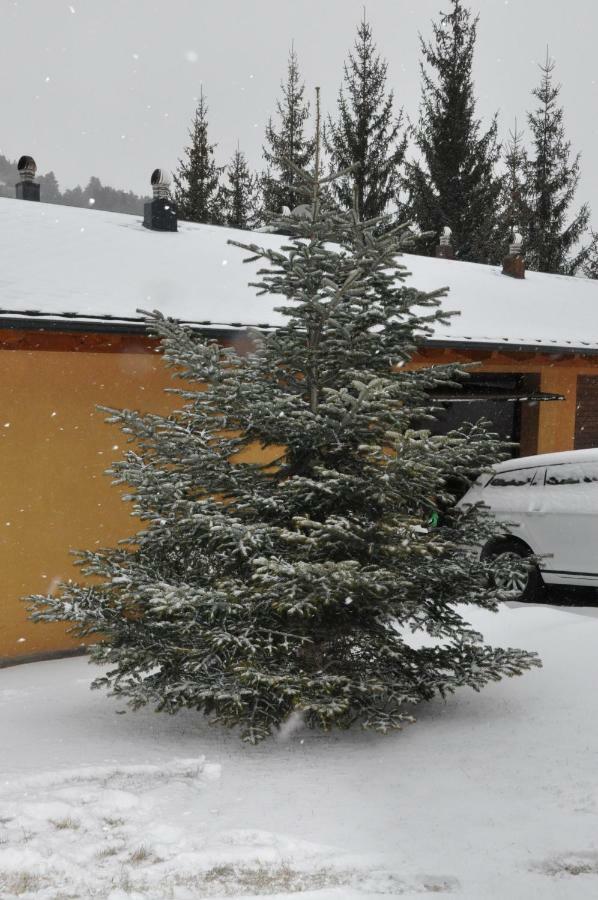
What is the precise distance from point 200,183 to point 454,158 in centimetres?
1179

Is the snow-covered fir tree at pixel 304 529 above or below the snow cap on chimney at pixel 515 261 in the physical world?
below

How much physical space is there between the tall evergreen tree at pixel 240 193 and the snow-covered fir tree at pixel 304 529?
35.6m

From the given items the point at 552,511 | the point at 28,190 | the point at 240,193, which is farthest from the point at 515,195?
the point at 552,511

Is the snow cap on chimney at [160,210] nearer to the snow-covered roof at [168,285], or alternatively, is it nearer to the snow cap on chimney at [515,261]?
the snow-covered roof at [168,285]

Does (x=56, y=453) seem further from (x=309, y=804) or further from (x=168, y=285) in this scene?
(x=309, y=804)

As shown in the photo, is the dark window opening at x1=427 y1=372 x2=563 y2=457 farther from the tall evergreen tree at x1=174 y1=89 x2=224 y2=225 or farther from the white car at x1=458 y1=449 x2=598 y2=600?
the tall evergreen tree at x1=174 y1=89 x2=224 y2=225

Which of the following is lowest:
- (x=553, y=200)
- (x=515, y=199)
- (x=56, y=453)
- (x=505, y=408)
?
(x=56, y=453)

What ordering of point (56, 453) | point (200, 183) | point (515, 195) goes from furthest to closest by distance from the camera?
point (200, 183) < point (515, 195) < point (56, 453)

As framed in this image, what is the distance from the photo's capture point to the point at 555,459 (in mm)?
10133

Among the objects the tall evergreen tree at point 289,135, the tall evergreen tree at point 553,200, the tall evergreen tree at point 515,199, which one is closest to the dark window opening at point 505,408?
the tall evergreen tree at point 515,199

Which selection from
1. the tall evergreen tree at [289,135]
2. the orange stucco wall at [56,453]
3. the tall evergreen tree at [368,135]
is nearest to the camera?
the orange stucco wall at [56,453]

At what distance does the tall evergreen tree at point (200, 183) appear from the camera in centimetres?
3934

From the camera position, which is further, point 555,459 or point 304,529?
point 555,459

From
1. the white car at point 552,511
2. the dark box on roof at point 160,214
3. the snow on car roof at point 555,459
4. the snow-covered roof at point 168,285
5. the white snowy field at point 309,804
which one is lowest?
the white snowy field at point 309,804
